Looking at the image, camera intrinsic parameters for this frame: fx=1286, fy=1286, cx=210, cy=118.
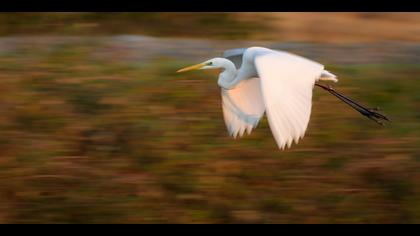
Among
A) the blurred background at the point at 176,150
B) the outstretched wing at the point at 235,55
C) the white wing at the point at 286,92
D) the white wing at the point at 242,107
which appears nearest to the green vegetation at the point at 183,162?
the blurred background at the point at 176,150

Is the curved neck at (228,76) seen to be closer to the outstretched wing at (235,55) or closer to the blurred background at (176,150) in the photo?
the outstretched wing at (235,55)

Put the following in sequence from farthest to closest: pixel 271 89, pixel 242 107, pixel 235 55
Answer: pixel 235 55 < pixel 242 107 < pixel 271 89

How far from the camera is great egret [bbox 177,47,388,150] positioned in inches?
242

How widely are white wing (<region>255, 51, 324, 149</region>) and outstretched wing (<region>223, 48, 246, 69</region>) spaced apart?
1.88 ft

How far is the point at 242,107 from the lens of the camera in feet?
23.7

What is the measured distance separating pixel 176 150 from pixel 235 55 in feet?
4.15

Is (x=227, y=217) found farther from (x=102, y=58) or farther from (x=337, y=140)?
(x=102, y=58)

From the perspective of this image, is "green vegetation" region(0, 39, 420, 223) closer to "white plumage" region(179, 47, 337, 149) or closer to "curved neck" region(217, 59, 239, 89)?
"white plumage" region(179, 47, 337, 149)

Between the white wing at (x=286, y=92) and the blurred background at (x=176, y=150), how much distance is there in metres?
1.75

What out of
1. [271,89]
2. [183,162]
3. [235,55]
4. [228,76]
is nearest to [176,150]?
[183,162]

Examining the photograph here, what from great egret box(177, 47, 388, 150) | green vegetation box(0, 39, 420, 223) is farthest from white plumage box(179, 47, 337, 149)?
green vegetation box(0, 39, 420, 223)

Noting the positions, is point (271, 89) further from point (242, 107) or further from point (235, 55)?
point (235, 55)

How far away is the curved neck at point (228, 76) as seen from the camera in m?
7.24

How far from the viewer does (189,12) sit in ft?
35.3
